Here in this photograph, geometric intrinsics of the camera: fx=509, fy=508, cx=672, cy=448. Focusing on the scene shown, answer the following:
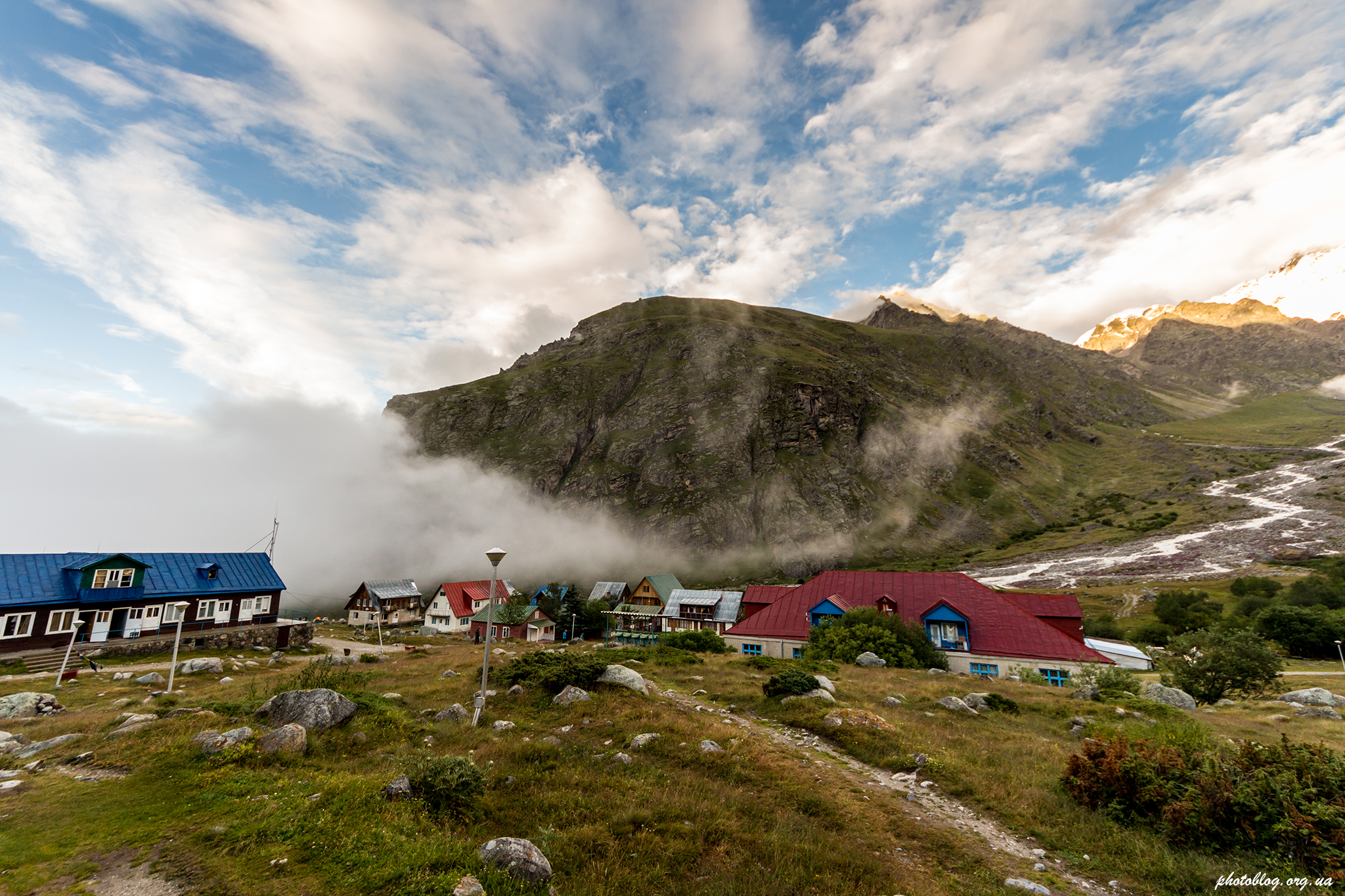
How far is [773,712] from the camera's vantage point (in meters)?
24.7

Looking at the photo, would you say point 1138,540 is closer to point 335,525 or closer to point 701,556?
point 701,556

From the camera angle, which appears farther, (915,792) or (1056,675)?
(1056,675)

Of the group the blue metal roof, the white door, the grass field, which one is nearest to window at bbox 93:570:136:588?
the blue metal roof

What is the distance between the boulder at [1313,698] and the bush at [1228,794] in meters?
39.3

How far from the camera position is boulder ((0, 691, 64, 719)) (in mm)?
20641

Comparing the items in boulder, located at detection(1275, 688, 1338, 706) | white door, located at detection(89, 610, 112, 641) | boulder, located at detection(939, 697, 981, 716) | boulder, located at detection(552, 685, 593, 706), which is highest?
white door, located at detection(89, 610, 112, 641)

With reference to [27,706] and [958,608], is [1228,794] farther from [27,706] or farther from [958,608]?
[958,608]

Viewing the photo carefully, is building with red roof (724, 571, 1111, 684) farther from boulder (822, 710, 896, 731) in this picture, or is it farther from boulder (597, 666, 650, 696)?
boulder (597, 666, 650, 696)

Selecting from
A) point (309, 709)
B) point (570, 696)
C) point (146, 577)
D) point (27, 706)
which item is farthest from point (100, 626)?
point (570, 696)

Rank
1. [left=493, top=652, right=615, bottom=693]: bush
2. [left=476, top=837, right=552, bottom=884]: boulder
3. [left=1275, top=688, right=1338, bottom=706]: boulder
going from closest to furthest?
[left=476, top=837, right=552, bottom=884]: boulder < [left=493, top=652, right=615, bottom=693]: bush < [left=1275, top=688, right=1338, bottom=706]: boulder

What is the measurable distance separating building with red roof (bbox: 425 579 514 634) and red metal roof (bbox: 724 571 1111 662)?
58.2 meters

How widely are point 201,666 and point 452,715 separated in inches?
949

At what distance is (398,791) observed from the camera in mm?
12133

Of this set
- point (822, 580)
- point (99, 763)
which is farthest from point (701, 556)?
point (99, 763)
